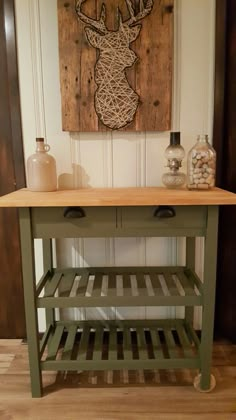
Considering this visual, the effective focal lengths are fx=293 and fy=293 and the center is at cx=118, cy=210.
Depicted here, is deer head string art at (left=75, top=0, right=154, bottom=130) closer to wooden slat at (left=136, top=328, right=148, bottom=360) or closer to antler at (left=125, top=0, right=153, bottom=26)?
antler at (left=125, top=0, right=153, bottom=26)

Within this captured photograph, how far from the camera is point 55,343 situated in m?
1.54

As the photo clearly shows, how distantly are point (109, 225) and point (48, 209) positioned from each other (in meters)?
0.27

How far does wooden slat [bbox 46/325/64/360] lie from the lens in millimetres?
1429

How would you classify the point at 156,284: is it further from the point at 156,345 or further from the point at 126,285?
the point at 156,345

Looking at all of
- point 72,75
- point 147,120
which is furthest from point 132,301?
point 72,75

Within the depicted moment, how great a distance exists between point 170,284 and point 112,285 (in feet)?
0.98

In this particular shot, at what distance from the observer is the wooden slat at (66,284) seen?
145 centimetres

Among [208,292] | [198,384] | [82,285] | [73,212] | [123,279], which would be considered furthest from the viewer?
[123,279]

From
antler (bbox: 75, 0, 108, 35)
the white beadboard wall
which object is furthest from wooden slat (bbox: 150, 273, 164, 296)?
antler (bbox: 75, 0, 108, 35)

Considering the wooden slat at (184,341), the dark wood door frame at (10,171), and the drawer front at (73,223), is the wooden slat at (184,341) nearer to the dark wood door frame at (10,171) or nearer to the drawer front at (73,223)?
the drawer front at (73,223)

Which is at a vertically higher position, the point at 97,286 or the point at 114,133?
the point at 114,133

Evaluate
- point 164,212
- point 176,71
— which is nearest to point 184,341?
point 164,212

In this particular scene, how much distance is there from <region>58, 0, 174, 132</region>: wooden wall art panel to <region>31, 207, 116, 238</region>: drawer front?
0.54 metres

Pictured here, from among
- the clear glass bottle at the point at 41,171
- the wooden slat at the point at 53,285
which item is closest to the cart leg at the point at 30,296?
the wooden slat at the point at 53,285
